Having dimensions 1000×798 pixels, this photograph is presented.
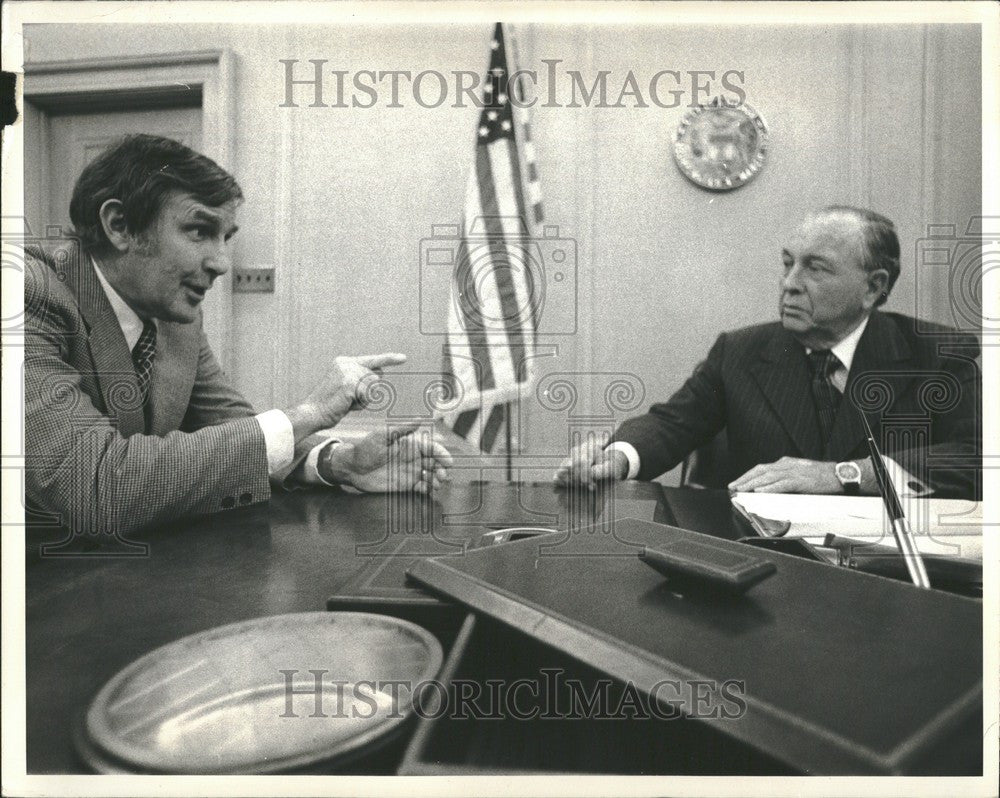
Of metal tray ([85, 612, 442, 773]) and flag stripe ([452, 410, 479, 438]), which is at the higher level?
flag stripe ([452, 410, 479, 438])

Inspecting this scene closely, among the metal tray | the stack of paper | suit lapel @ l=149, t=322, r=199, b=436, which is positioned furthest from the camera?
suit lapel @ l=149, t=322, r=199, b=436

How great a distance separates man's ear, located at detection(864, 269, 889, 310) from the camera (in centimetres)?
115

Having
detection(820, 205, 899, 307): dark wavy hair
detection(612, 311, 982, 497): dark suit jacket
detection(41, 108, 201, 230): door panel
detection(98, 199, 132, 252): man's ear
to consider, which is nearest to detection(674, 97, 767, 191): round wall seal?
detection(820, 205, 899, 307): dark wavy hair

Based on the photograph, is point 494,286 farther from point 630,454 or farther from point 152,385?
point 152,385

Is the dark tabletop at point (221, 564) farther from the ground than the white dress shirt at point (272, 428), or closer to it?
closer to it

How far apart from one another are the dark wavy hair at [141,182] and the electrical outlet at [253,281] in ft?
0.42

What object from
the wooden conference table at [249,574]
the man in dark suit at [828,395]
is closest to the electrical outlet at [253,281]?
the wooden conference table at [249,574]

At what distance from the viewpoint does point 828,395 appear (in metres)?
1.28

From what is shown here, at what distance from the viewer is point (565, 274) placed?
4.02 ft

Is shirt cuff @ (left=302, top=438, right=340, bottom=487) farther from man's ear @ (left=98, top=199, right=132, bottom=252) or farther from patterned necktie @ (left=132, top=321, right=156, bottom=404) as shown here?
man's ear @ (left=98, top=199, right=132, bottom=252)

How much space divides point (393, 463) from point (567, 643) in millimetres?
681

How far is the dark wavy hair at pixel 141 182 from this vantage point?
0.97 m

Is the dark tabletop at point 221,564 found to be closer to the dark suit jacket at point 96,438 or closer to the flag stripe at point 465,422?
the dark suit jacket at point 96,438

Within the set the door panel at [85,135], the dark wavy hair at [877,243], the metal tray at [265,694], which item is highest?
the door panel at [85,135]
